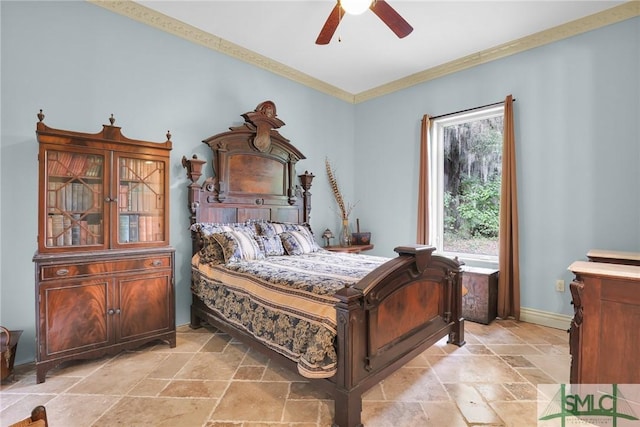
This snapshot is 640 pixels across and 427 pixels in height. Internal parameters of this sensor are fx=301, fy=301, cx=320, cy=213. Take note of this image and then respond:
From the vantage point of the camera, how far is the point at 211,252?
2.97 metres

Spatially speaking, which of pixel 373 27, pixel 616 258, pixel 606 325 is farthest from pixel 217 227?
pixel 616 258

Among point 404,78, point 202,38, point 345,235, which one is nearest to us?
point 202,38

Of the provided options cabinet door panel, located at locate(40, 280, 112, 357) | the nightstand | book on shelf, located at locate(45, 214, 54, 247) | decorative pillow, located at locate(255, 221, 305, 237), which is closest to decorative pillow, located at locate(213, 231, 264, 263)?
decorative pillow, located at locate(255, 221, 305, 237)

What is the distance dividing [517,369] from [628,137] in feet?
7.97

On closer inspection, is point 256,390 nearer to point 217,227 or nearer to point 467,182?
point 217,227

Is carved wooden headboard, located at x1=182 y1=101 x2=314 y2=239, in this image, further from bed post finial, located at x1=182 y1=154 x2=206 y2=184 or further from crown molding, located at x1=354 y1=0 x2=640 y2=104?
crown molding, located at x1=354 y1=0 x2=640 y2=104

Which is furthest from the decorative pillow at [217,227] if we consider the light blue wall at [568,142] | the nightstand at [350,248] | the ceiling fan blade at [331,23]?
the light blue wall at [568,142]

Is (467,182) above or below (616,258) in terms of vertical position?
above

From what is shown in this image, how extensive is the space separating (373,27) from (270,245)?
2599mm

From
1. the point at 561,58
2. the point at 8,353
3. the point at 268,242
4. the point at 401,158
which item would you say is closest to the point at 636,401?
the point at 268,242

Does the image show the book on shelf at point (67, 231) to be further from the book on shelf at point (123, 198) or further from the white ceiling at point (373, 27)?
the white ceiling at point (373, 27)

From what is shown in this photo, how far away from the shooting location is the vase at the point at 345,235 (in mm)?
4809

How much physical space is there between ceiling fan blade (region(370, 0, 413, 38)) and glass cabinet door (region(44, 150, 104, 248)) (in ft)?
8.06

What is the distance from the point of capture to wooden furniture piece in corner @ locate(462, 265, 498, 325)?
3377 mm
